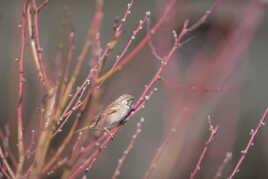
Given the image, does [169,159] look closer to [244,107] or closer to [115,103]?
[115,103]

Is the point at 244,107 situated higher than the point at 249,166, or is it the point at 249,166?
the point at 244,107

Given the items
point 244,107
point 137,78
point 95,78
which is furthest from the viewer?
point 244,107

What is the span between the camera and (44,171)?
1.41 meters

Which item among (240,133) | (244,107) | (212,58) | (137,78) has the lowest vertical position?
(137,78)

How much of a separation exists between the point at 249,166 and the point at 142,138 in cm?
177

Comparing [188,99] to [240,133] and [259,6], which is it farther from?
[240,133]

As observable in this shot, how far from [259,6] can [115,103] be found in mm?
2231

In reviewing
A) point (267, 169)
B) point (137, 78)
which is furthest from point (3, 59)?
point (137, 78)

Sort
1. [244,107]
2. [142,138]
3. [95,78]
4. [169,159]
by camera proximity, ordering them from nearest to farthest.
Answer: [95,78] → [169,159] → [142,138] → [244,107]

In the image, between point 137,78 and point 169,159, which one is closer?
point 169,159

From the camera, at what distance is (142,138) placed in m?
5.06

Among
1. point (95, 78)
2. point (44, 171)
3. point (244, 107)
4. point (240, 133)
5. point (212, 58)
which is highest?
point (244, 107)

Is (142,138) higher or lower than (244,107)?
lower

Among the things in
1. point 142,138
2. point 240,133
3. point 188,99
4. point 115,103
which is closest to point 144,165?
point 142,138
